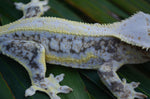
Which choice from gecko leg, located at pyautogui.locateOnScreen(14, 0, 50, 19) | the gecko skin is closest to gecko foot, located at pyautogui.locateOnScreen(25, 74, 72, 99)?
the gecko skin

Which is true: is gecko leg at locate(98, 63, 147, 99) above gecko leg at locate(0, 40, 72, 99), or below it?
below

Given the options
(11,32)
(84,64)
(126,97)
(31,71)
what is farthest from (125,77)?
(11,32)

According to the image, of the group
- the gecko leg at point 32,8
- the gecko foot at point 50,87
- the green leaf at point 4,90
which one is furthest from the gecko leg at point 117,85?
the gecko leg at point 32,8

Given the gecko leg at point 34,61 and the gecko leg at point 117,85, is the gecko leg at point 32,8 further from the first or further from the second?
the gecko leg at point 117,85

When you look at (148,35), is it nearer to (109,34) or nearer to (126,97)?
(109,34)

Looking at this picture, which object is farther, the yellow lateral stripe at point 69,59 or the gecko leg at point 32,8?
the gecko leg at point 32,8

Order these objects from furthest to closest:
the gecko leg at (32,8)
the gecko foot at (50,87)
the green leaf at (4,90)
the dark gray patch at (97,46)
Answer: the gecko leg at (32,8) → the dark gray patch at (97,46) → the gecko foot at (50,87) → the green leaf at (4,90)

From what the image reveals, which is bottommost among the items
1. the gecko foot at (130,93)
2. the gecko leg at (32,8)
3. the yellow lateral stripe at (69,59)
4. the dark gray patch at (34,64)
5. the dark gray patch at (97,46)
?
the gecko foot at (130,93)

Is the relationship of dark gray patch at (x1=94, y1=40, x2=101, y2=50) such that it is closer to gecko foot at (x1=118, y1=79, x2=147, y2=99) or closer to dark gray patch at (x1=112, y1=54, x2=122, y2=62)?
dark gray patch at (x1=112, y1=54, x2=122, y2=62)
